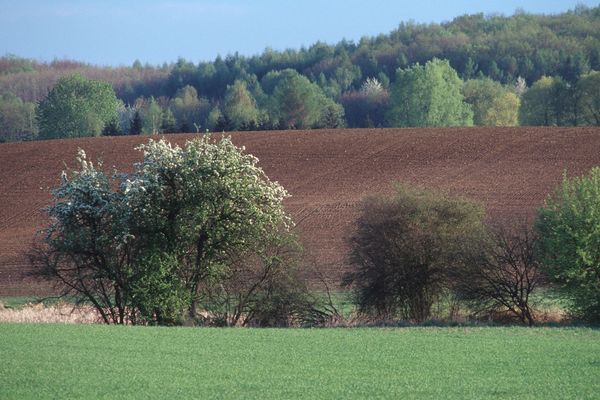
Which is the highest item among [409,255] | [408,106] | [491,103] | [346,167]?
[409,255]

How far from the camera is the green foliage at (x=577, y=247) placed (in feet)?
110

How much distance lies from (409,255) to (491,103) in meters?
93.7

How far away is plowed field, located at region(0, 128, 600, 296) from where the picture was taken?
53188 mm

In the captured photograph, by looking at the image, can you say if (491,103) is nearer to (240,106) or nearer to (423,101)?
(423,101)

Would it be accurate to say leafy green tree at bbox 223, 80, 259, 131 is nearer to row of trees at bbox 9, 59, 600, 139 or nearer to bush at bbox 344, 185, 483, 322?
row of trees at bbox 9, 59, 600, 139

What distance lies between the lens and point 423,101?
375 feet

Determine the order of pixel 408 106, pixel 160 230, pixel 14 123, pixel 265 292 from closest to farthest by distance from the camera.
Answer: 1. pixel 265 292
2. pixel 160 230
3. pixel 408 106
4. pixel 14 123

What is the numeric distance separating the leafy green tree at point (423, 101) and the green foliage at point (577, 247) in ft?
259

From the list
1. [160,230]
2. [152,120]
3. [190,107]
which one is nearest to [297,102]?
[152,120]

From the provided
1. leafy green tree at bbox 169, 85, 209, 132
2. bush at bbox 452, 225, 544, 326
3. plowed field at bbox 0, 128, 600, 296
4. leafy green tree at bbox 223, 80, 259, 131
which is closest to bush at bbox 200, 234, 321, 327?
bush at bbox 452, 225, 544, 326

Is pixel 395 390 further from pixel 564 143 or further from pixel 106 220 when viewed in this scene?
pixel 564 143

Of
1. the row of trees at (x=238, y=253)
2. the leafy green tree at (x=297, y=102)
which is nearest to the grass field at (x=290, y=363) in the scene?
the row of trees at (x=238, y=253)

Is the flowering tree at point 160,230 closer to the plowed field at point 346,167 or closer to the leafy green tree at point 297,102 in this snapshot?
the plowed field at point 346,167

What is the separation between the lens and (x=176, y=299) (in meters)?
36.2
